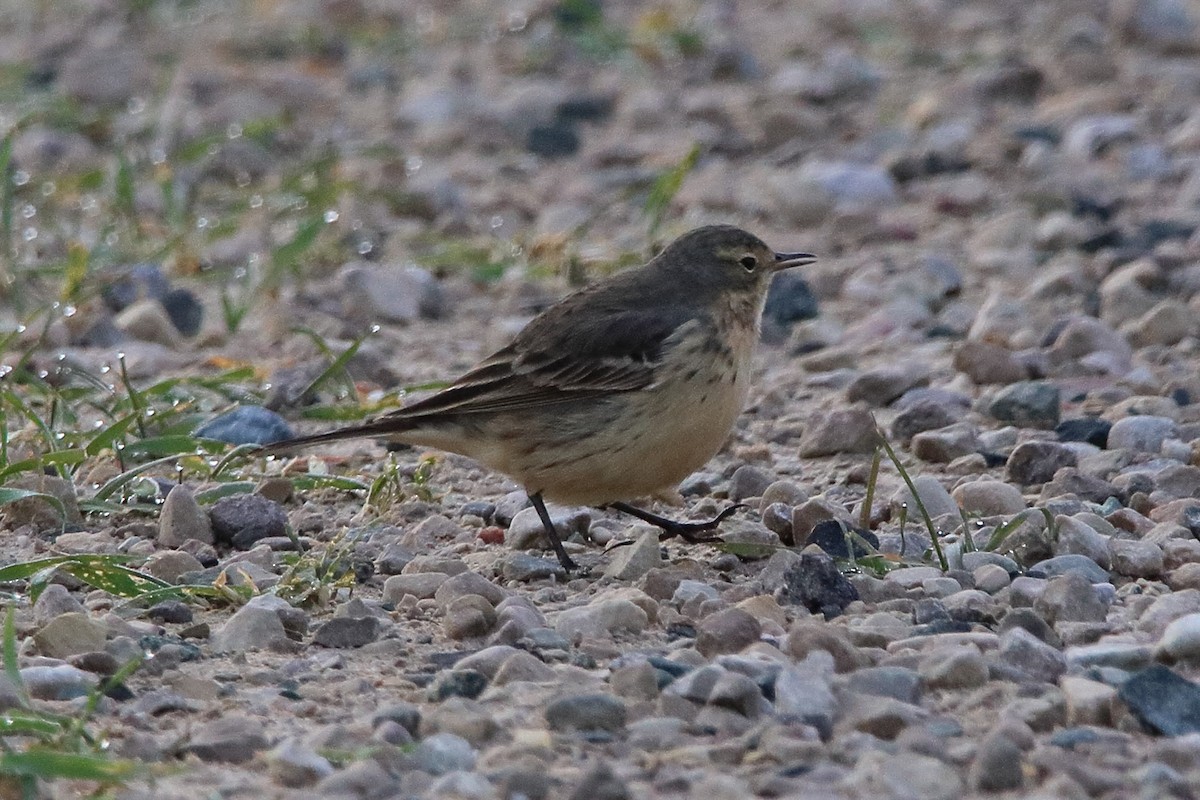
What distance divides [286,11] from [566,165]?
13.0 ft

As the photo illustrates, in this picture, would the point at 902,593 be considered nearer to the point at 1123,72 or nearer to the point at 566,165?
the point at 566,165

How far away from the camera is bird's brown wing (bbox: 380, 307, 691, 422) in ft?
19.9

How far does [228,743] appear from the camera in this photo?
162 inches

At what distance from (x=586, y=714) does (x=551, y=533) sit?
1.64 metres

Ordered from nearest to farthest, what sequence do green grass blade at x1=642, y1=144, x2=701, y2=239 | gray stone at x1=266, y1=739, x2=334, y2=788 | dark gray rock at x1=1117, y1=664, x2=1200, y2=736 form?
gray stone at x1=266, y1=739, x2=334, y2=788 < dark gray rock at x1=1117, y1=664, x2=1200, y2=736 < green grass blade at x1=642, y1=144, x2=701, y2=239

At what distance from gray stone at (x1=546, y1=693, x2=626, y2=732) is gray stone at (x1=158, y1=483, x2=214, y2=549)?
1.94 metres

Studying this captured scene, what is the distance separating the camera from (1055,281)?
8.36m

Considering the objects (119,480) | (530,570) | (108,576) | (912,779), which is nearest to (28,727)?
(108,576)

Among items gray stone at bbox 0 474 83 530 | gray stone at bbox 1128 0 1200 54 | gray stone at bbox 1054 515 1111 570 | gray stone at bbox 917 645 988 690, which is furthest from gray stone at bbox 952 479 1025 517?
gray stone at bbox 1128 0 1200 54

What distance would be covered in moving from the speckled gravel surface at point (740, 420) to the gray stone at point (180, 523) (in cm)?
3

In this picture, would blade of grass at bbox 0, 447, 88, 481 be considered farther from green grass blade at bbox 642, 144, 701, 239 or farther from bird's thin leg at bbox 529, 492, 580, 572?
green grass blade at bbox 642, 144, 701, 239

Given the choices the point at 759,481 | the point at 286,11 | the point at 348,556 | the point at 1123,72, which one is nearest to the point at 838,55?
the point at 1123,72

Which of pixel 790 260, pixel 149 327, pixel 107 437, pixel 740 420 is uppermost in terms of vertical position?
pixel 790 260

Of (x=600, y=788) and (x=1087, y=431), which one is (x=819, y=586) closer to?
(x=600, y=788)
